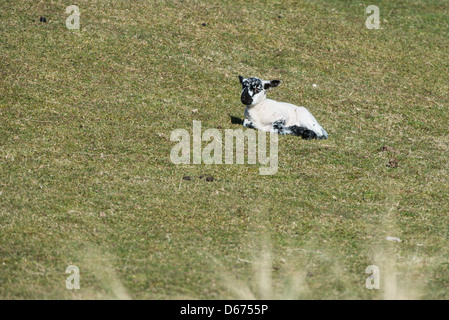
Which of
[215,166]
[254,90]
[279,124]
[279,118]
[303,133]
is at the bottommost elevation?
[215,166]

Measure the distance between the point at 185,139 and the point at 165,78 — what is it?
4.06 metres

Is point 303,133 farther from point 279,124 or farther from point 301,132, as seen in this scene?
point 279,124

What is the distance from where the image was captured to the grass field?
9727 mm

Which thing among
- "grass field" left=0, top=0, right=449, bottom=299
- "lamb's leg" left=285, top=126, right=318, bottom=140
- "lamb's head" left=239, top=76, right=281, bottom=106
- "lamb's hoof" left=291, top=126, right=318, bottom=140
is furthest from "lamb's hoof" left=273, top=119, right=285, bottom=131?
"lamb's head" left=239, top=76, right=281, bottom=106

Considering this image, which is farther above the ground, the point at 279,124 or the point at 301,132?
the point at 279,124

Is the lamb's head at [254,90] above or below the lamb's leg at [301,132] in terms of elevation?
above

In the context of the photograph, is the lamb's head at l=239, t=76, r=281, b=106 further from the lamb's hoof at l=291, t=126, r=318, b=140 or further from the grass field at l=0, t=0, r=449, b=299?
the grass field at l=0, t=0, r=449, b=299

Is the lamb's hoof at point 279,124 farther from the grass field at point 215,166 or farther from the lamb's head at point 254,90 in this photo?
the lamb's head at point 254,90

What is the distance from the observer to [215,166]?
13555 millimetres

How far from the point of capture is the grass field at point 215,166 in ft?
31.9

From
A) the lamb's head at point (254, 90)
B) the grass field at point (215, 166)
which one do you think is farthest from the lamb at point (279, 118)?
the grass field at point (215, 166)

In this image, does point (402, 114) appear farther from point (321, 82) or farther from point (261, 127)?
point (261, 127)

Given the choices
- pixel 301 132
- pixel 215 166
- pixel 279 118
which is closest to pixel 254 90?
pixel 279 118
